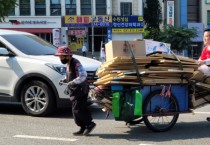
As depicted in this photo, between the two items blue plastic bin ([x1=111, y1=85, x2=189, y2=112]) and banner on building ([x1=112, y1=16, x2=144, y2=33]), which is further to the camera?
banner on building ([x1=112, y1=16, x2=144, y2=33])

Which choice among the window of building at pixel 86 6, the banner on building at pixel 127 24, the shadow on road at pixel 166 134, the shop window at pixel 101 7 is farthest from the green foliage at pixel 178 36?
the shadow on road at pixel 166 134

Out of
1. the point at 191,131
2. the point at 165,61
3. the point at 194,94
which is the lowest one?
the point at 191,131

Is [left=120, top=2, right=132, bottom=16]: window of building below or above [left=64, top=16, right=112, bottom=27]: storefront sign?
above

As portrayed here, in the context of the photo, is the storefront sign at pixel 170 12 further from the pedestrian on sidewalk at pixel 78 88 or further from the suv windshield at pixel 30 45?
the pedestrian on sidewalk at pixel 78 88

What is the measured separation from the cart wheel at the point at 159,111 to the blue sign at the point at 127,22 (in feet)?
146

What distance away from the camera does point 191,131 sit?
7.52 meters

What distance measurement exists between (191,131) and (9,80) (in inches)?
160

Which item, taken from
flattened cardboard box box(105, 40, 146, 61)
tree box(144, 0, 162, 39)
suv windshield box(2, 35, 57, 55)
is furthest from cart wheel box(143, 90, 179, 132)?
tree box(144, 0, 162, 39)

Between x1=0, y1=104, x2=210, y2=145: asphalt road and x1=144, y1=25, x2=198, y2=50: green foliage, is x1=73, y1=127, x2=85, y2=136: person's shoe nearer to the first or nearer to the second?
x1=0, y1=104, x2=210, y2=145: asphalt road

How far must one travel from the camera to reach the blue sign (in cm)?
5153

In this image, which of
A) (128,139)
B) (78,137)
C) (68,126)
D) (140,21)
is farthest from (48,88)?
(140,21)

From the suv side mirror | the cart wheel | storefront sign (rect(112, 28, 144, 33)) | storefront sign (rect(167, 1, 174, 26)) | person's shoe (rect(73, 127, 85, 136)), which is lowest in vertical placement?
person's shoe (rect(73, 127, 85, 136))

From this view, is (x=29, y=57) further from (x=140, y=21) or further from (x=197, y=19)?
(x=197, y=19)

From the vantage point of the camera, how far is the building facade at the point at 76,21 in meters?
50.7
